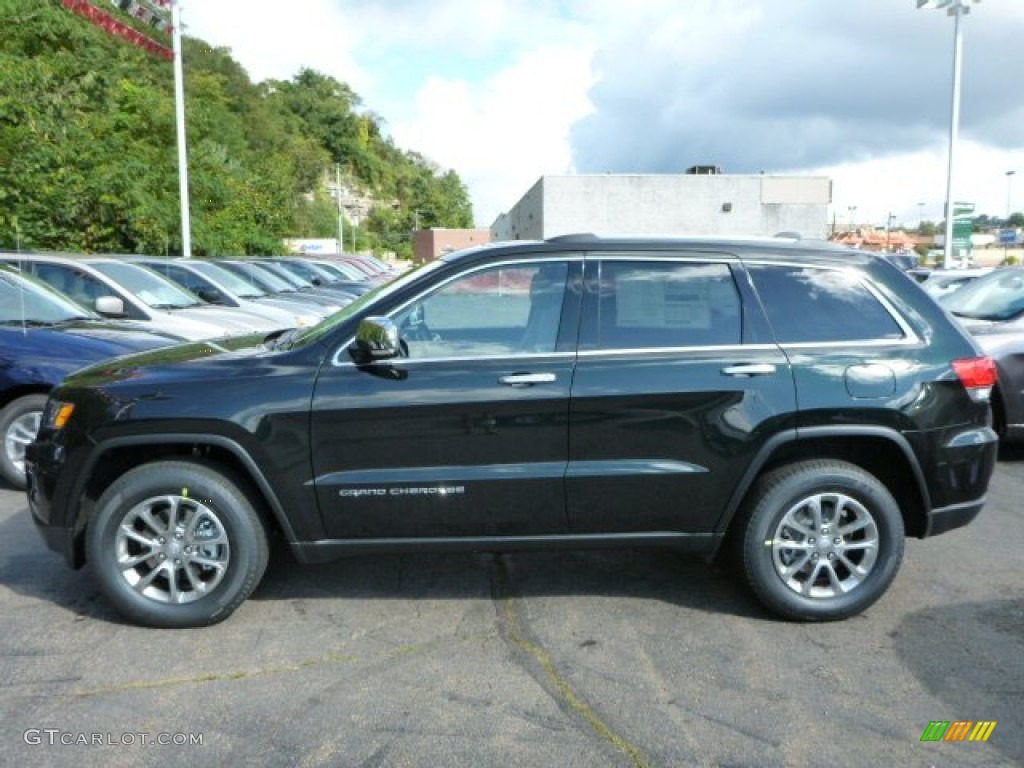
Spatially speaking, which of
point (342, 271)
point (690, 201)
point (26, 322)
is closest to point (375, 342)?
point (26, 322)

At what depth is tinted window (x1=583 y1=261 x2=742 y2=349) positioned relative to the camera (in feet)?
13.3

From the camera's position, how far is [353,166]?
352ft

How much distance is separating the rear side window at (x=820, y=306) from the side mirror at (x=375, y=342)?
171 cm

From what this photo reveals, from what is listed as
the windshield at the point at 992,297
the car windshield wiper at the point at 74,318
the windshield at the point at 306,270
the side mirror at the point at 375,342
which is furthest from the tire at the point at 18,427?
the windshield at the point at 306,270

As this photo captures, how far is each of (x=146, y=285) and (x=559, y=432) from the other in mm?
6954

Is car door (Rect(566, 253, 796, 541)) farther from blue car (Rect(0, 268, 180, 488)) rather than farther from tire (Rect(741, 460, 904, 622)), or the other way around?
blue car (Rect(0, 268, 180, 488))

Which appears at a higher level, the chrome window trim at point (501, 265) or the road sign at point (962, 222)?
the road sign at point (962, 222)

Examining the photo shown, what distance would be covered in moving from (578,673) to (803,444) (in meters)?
1.49

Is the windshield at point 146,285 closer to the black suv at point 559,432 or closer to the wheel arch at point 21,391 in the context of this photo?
the wheel arch at point 21,391

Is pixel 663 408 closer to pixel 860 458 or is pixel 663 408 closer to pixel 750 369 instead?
pixel 750 369

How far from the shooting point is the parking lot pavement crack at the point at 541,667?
3.10m

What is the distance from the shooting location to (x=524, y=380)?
12.8 feet

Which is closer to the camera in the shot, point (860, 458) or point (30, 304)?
point (860, 458)

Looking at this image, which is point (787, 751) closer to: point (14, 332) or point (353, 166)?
point (14, 332)
